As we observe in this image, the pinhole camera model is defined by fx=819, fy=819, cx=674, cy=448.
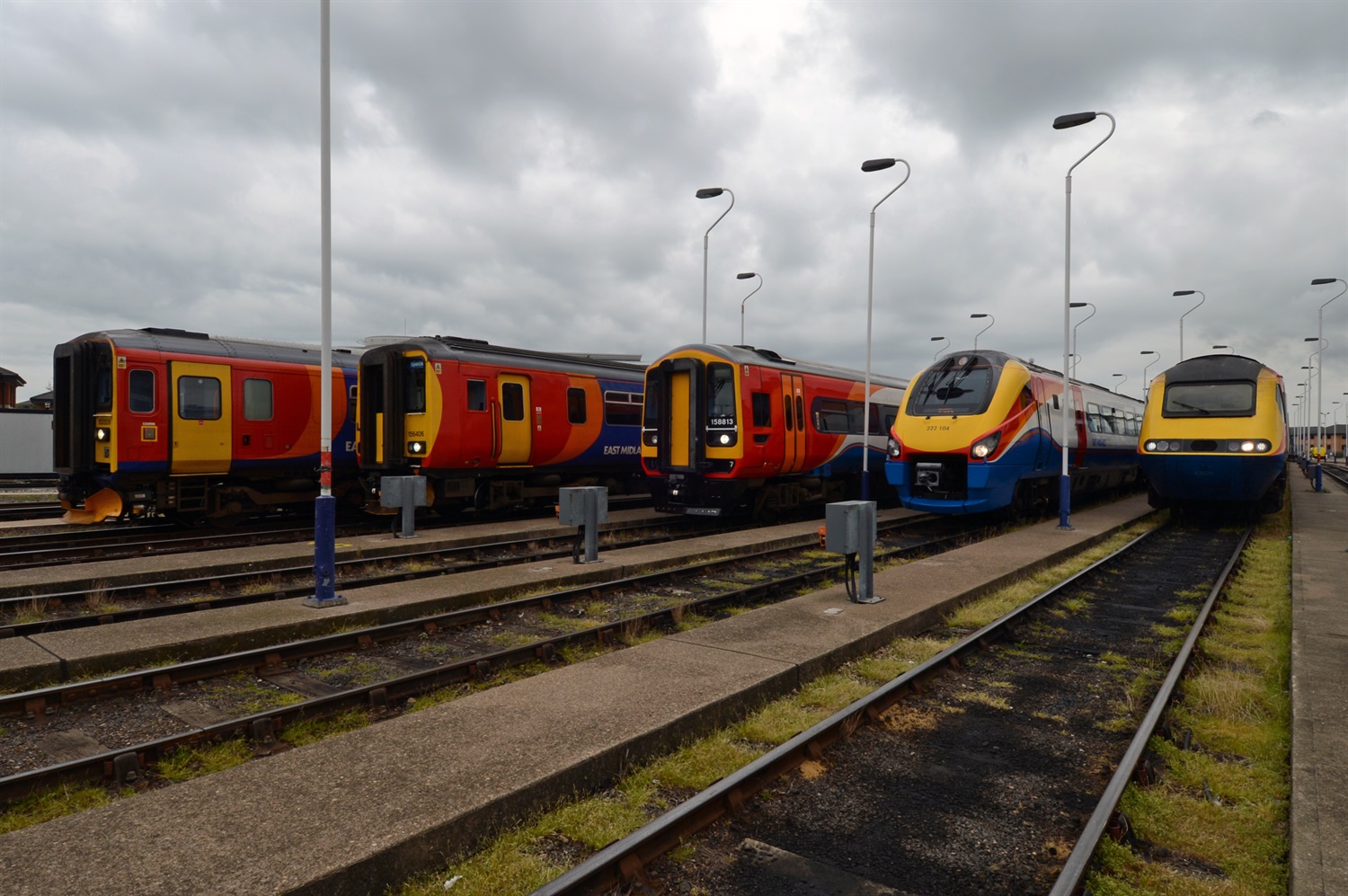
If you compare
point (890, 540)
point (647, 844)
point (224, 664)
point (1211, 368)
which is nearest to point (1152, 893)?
point (647, 844)

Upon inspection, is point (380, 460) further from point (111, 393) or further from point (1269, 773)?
point (1269, 773)

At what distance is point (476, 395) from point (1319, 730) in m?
12.9

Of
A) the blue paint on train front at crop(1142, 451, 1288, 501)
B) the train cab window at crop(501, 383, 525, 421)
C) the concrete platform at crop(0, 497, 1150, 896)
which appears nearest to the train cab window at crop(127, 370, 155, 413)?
the train cab window at crop(501, 383, 525, 421)

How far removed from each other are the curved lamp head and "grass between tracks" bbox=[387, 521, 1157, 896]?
12.2 meters

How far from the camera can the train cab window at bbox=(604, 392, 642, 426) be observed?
1786cm

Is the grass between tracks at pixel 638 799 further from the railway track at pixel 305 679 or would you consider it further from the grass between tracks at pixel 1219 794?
the railway track at pixel 305 679

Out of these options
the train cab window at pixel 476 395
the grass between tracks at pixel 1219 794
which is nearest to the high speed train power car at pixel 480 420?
the train cab window at pixel 476 395

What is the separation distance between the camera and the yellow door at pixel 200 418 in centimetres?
1359

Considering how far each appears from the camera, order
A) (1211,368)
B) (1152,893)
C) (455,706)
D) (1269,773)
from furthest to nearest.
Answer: (1211,368) → (455,706) → (1269,773) → (1152,893)

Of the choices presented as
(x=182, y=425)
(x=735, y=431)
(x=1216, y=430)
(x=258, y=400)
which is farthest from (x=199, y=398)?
(x=1216, y=430)

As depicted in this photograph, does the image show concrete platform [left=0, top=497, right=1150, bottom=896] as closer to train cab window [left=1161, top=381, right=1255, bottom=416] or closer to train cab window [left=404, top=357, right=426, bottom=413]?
train cab window [left=404, top=357, right=426, bottom=413]

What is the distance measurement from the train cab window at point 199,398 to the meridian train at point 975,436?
470 inches

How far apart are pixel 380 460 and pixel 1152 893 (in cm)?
1402

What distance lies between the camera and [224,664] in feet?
21.6
